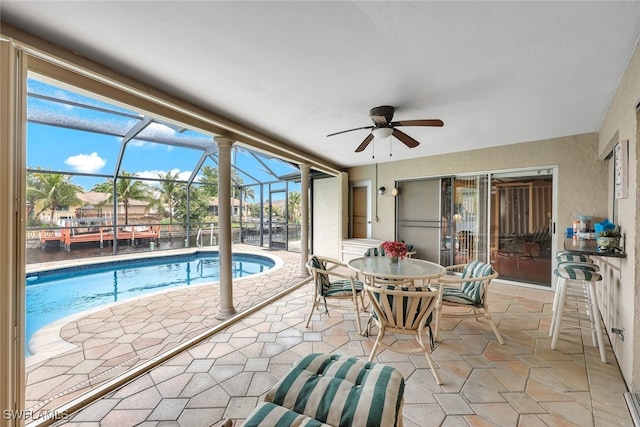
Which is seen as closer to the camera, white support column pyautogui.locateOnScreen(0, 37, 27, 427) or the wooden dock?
white support column pyautogui.locateOnScreen(0, 37, 27, 427)

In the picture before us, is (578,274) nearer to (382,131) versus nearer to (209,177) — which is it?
(382,131)

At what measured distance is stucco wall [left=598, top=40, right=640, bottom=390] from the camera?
1.87 m

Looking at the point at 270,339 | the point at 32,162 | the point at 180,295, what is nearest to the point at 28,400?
the point at 270,339

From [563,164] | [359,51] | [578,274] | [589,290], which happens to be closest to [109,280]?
[359,51]

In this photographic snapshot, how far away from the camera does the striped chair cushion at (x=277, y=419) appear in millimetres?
1087

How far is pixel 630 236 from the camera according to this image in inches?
79.2

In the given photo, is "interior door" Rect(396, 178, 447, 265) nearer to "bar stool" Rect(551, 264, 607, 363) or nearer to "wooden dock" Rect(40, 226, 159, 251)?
"bar stool" Rect(551, 264, 607, 363)

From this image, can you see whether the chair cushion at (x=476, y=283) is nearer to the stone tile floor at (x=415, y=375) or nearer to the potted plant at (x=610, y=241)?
the stone tile floor at (x=415, y=375)

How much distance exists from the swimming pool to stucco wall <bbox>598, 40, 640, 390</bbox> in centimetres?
558

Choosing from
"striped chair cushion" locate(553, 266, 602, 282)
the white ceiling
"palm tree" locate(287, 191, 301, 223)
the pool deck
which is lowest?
the pool deck

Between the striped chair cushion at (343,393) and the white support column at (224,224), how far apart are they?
7.15ft

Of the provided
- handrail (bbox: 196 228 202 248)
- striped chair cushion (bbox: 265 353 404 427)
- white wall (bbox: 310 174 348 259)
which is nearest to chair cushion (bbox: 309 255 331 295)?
striped chair cushion (bbox: 265 353 404 427)

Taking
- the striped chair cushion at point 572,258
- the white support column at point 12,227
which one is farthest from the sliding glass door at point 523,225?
the white support column at point 12,227

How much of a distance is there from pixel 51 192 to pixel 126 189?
186 cm
